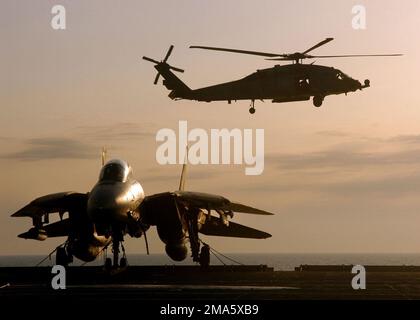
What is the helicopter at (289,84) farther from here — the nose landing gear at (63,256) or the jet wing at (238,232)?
the nose landing gear at (63,256)

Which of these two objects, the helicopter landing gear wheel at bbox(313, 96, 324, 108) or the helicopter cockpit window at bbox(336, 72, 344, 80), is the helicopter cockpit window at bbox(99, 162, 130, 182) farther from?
the helicopter cockpit window at bbox(336, 72, 344, 80)

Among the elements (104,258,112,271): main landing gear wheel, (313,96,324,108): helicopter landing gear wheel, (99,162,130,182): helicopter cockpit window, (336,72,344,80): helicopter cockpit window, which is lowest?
(104,258,112,271): main landing gear wheel

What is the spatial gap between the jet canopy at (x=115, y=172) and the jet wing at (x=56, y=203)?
388 cm

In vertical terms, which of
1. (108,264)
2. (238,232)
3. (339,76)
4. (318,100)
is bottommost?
(238,232)

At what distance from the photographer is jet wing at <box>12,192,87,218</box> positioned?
36.5 m

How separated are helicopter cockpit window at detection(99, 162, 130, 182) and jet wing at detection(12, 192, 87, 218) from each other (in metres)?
3.92

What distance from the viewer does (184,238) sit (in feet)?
123

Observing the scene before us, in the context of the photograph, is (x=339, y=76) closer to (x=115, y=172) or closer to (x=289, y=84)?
(x=289, y=84)

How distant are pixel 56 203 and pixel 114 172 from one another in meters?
5.11

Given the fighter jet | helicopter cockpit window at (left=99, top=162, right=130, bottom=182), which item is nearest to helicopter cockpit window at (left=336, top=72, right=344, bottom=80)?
the fighter jet

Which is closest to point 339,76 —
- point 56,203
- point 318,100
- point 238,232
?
point 318,100

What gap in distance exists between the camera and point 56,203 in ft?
120
